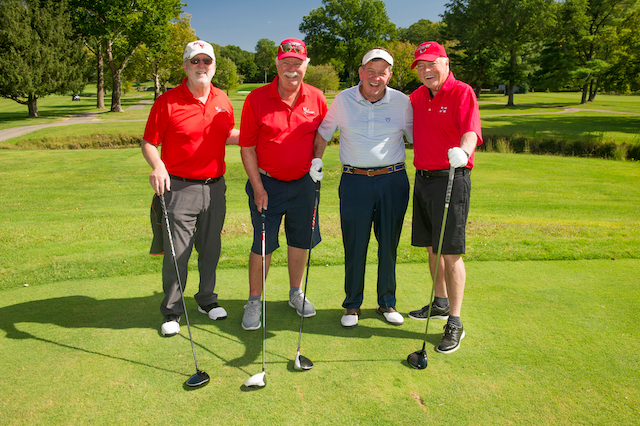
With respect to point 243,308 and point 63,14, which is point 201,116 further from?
point 63,14

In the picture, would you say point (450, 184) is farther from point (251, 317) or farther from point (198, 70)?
point (198, 70)

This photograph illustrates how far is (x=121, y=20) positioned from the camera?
3148 cm

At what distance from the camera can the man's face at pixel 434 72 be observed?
324 cm

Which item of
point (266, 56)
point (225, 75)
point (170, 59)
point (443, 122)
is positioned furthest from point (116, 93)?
point (266, 56)

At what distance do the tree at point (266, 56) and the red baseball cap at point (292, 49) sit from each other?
92.4 meters

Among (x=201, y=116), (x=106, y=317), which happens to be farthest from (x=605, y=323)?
(x=106, y=317)

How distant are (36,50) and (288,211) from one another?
30476 millimetres

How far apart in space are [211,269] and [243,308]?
41cm

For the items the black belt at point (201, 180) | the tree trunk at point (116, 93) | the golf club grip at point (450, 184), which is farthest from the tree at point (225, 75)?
the golf club grip at point (450, 184)

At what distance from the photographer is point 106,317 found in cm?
339

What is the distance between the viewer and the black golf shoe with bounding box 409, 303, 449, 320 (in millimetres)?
3557

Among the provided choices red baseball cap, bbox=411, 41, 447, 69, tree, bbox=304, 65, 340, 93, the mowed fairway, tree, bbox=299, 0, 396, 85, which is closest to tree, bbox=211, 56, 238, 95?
tree, bbox=304, 65, 340, 93

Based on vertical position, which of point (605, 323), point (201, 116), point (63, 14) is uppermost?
point (63, 14)

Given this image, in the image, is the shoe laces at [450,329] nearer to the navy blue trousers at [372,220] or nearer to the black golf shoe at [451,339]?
the black golf shoe at [451,339]
